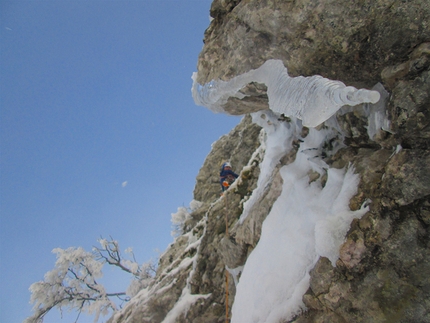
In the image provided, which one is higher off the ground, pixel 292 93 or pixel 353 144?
pixel 292 93

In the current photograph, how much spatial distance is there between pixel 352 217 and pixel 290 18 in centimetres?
324

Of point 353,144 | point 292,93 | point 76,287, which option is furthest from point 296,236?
point 76,287

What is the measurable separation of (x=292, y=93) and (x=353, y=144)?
5.47ft

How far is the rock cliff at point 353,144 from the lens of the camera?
304 centimetres

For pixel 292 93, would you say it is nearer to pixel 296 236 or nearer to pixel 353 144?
pixel 353 144

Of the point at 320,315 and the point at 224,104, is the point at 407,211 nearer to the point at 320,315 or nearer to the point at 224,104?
→ the point at 320,315

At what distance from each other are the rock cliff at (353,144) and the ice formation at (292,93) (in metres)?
0.17

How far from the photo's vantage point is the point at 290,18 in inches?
168

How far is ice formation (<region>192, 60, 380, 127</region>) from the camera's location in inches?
118

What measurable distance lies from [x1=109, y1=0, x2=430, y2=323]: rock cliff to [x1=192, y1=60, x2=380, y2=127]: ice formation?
0.56ft

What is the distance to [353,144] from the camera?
15.9 feet

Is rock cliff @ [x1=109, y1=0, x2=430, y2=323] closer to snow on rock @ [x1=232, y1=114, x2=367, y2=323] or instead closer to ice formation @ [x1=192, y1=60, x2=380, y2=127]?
snow on rock @ [x1=232, y1=114, x2=367, y2=323]

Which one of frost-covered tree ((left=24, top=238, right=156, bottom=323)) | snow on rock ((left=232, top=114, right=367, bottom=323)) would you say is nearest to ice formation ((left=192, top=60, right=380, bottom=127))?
snow on rock ((left=232, top=114, right=367, bottom=323))

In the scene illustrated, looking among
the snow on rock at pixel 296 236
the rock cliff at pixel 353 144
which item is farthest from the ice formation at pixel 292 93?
the snow on rock at pixel 296 236
